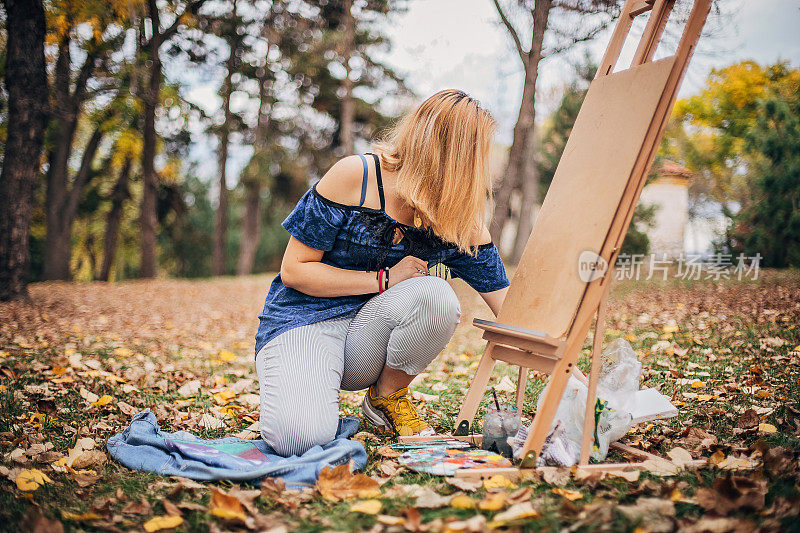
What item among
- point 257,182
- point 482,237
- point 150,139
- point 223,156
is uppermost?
point 223,156

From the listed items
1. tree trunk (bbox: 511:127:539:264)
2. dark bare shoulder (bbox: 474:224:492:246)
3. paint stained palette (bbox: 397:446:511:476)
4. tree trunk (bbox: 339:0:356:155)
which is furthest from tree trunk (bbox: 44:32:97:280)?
paint stained palette (bbox: 397:446:511:476)

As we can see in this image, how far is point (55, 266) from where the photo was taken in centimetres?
1352

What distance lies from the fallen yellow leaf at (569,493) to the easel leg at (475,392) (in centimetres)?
63

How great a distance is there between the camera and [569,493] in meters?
1.68

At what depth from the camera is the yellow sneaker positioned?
2.44m

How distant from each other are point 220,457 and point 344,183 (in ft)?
3.80

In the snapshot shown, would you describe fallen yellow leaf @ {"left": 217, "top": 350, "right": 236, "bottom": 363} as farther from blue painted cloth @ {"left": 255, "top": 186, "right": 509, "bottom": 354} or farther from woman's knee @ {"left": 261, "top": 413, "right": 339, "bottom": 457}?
woman's knee @ {"left": 261, "top": 413, "right": 339, "bottom": 457}

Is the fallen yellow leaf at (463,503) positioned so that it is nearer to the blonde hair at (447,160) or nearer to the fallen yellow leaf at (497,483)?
the fallen yellow leaf at (497,483)

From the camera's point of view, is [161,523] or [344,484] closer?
[161,523]

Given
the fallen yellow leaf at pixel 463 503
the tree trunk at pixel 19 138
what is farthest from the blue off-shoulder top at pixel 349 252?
the tree trunk at pixel 19 138

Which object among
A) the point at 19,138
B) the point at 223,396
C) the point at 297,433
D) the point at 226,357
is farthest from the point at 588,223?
the point at 19,138

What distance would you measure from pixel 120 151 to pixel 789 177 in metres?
15.1

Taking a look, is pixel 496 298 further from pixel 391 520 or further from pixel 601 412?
pixel 391 520

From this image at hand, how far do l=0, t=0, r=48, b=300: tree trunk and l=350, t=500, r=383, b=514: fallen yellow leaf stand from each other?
22.5 feet
